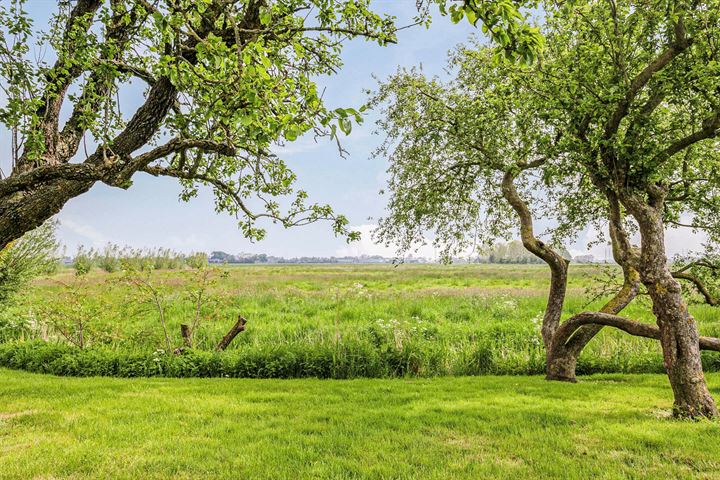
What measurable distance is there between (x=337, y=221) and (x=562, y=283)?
6070mm

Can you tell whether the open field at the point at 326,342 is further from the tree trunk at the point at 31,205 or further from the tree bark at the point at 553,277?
the tree trunk at the point at 31,205

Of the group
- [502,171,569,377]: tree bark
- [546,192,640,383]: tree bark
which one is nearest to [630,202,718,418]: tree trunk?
[546,192,640,383]: tree bark

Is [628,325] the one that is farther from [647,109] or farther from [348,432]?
[348,432]

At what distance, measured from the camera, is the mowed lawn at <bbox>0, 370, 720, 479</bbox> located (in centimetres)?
512

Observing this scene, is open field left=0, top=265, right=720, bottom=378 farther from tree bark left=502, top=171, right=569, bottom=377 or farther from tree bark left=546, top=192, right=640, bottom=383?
tree bark left=546, top=192, right=640, bottom=383

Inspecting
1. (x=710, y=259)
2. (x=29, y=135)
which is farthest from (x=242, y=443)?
(x=710, y=259)

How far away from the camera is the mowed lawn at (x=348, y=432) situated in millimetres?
5117

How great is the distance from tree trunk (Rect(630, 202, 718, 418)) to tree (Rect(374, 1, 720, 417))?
18 mm

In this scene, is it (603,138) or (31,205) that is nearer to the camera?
(31,205)

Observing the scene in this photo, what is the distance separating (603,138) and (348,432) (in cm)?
656

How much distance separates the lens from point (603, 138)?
7242 millimetres

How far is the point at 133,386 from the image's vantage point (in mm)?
9289

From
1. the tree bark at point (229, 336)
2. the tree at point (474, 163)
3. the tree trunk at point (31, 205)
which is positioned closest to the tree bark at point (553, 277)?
the tree at point (474, 163)

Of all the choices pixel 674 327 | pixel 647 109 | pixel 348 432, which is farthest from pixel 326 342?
pixel 647 109
